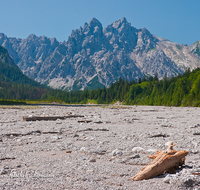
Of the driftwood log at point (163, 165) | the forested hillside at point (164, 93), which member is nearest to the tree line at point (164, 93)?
the forested hillside at point (164, 93)

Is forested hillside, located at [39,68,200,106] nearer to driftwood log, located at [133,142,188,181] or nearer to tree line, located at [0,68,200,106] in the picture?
tree line, located at [0,68,200,106]

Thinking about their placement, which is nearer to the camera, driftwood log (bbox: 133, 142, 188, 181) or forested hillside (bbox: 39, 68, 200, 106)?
driftwood log (bbox: 133, 142, 188, 181)

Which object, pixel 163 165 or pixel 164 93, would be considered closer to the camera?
Answer: pixel 163 165

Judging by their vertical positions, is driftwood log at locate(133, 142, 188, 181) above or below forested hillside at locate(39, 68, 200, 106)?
below

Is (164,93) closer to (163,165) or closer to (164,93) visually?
(164,93)

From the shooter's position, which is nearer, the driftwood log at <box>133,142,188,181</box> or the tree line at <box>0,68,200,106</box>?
the driftwood log at <box>133,142,188,181</box>

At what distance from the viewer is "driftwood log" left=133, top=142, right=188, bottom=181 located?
197 inches

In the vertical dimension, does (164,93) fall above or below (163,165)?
above

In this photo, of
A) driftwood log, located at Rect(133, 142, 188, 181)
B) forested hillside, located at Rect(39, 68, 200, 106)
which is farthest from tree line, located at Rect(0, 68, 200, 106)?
driftwood log, located at Rect(133, 142, 188, 181)

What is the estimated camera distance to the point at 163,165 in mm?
5148

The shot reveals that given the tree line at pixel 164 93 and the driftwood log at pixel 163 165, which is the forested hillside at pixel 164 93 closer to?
the tree line at pixel 164 93

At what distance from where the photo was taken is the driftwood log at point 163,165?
16.4ft

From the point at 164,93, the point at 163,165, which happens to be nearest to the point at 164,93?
the point at 164,93

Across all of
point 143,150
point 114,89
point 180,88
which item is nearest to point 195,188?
point 143,150
